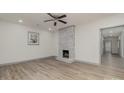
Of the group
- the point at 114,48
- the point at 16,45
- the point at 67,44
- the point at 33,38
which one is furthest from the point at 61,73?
the point at 114,48

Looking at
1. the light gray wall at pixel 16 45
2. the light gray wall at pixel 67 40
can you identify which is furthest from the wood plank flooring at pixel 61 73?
the light gray wall at pixel 67 40

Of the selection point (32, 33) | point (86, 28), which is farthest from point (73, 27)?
point (32, 33)

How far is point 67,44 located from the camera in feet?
19.1

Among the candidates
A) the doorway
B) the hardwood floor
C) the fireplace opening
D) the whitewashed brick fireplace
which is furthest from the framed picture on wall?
the doorway

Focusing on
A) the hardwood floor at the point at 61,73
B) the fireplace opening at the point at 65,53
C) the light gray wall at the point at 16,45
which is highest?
the light gray wall at the point at 16,45

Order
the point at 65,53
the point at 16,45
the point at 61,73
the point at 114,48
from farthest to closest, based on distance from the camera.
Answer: the point at 114,48
the point at 65,53
the point at 16,45
the point at 61,73

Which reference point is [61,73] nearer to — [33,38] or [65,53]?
[65,53]

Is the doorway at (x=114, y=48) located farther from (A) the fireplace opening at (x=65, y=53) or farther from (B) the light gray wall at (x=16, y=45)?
(B) the light gray wall at (x=16, y=45)

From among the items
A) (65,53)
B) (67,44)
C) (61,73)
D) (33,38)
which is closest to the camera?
(61,73)

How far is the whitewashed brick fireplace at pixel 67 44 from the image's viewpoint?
547cm

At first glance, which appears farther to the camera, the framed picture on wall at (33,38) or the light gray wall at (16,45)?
the framed picture on wall at (33,38)
